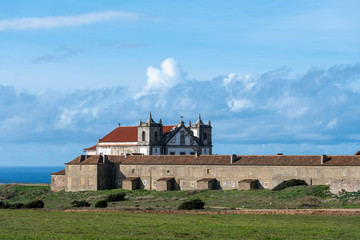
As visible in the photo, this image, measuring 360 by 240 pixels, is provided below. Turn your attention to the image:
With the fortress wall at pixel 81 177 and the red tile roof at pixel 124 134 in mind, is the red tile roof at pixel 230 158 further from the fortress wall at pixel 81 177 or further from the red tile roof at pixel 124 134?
the red tile roof at pixel 124 134

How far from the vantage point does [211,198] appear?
6662cm

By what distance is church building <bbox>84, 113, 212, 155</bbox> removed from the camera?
322ft

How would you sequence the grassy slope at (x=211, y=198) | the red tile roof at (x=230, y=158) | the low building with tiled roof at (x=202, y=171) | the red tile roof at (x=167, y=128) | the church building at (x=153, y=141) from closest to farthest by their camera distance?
the grassy slope at (x=211, y=198) → the low building with tiled roof at (x=202, y=171) → the red tile roof at (x=230, y=158) → the church building at (x=153, y=141) → the red tile roof at (x=167, y=128)

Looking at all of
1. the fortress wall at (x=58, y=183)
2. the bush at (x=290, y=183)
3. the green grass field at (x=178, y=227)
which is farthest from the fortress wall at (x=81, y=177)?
the green grass field at (x=178, y=227)

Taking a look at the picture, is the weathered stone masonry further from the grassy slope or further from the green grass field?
the green grass field

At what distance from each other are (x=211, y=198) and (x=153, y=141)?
32901 mm

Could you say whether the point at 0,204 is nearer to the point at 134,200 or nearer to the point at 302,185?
the point at 134,200

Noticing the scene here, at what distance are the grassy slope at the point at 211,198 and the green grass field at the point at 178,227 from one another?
12.5 m

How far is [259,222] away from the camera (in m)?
36.9

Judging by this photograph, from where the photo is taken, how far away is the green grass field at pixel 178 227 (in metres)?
30.0

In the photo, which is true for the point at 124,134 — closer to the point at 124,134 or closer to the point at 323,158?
the point at 124,134

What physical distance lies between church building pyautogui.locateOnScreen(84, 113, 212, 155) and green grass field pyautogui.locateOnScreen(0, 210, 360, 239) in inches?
2214

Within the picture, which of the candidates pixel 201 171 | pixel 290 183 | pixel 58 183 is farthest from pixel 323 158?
pixel 58 183

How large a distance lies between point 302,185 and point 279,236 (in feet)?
131
